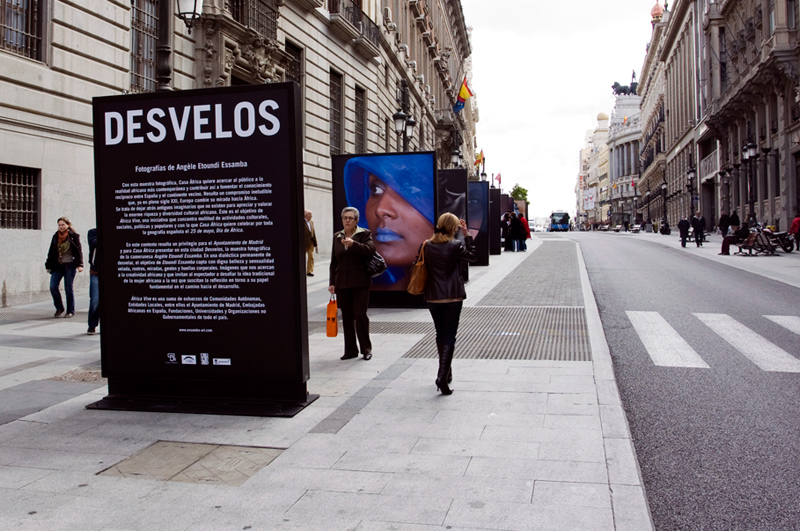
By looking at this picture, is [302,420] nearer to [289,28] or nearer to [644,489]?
[644,489]

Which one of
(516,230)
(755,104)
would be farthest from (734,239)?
(755,104)

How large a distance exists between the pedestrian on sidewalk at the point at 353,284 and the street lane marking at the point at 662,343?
3.32 metres

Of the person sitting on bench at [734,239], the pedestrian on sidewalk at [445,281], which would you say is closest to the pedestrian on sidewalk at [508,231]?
the person sitting on bench at [734,239]

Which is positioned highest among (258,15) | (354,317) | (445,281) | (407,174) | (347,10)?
(347,10)

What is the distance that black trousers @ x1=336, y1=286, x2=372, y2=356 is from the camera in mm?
8070

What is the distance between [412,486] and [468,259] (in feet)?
8.96

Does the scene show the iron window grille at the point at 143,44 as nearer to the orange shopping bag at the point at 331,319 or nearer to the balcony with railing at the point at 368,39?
the orange shopping bag at the point at 331,319

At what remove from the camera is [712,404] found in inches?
236

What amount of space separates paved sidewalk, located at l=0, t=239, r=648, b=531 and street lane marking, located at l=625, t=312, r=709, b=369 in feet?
2.31

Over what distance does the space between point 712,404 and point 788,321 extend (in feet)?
18.8

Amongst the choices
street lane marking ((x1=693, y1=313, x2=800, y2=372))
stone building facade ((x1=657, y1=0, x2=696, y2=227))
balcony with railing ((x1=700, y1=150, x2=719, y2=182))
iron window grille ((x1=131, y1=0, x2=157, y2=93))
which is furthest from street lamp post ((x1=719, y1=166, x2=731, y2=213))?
iron window grille ((x1=131, y1=0, x2=157, y2=93))

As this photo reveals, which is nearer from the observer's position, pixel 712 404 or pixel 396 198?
pixel 712 404

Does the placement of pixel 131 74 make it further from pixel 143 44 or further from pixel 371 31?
pixel 371 31

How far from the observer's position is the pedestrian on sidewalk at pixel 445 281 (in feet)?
20.8
